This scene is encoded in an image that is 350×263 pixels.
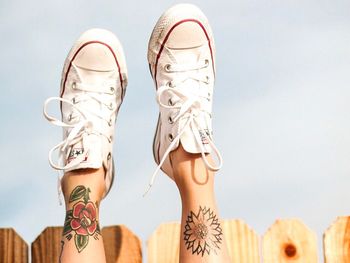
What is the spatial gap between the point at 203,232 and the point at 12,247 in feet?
3.14

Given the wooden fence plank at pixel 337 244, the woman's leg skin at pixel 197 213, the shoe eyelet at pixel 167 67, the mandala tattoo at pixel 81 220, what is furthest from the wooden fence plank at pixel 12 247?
the wooden fence plank at pixel 337 244

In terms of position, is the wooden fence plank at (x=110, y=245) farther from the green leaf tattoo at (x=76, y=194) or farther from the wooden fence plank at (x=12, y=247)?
the green leaf tattoo at (x=76, y=194)

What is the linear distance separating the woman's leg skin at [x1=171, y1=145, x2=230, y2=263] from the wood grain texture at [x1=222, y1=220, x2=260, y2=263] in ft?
1.36

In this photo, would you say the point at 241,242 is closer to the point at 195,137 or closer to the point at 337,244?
the point at 337,244

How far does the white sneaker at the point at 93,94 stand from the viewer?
2.59 m

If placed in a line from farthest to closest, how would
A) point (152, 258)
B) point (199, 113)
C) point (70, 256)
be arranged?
point (152, 258) → point (199, 113) → point (70, 256)

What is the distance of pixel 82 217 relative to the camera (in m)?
2.40

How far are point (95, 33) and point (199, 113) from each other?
0.62m

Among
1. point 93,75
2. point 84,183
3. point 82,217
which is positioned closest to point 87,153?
point 84,183

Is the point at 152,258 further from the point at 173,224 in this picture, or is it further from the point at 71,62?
the point at 71,62

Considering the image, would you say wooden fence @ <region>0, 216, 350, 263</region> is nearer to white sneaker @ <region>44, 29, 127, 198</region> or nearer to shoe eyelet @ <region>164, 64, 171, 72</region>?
white sneaker @ <region>44, 29, 127, 198</region>

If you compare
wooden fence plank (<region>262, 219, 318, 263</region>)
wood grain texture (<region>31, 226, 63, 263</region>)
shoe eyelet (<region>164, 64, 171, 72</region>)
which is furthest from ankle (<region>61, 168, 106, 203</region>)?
wooden fence plank (<region>262, 219, 318, 263</region>)

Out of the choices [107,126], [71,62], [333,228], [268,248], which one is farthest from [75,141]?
[333,228]

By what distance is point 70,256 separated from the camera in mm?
2307
